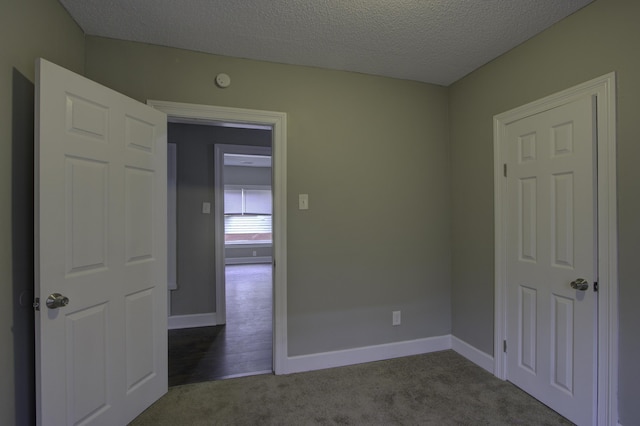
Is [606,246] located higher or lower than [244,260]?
higher

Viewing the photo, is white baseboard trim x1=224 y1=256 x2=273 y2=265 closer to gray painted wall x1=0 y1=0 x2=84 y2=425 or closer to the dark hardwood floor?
the dark hardwood floor

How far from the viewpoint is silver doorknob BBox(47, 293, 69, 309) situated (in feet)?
4.93

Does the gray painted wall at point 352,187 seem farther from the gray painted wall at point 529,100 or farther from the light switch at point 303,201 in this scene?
the gray painted wall at point 529,100

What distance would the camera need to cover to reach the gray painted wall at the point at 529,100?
5.45 feet

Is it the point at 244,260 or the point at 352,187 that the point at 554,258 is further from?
the point at 244,260

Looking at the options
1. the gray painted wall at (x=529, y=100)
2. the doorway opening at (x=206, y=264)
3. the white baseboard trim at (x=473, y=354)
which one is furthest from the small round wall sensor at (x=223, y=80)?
the white baseboard trim at (x=473, y=354)

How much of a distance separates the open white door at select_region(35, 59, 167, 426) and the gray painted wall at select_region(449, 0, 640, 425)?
250 centimetres

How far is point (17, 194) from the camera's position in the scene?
1.54 m

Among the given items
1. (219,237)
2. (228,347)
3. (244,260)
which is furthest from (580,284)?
(244,260)

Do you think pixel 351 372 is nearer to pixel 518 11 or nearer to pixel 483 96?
pixel 483 96

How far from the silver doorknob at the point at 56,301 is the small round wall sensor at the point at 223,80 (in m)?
1.72

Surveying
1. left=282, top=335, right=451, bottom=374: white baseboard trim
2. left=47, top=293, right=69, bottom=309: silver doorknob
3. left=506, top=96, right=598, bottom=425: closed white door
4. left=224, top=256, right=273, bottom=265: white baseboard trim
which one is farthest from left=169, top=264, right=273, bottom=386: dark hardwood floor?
left=224, top=256, right=273, bottom=265: white baseboard trim

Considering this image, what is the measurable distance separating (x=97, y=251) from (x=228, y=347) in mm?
1804

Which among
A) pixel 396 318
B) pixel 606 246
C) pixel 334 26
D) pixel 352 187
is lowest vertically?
pixel 396 318
